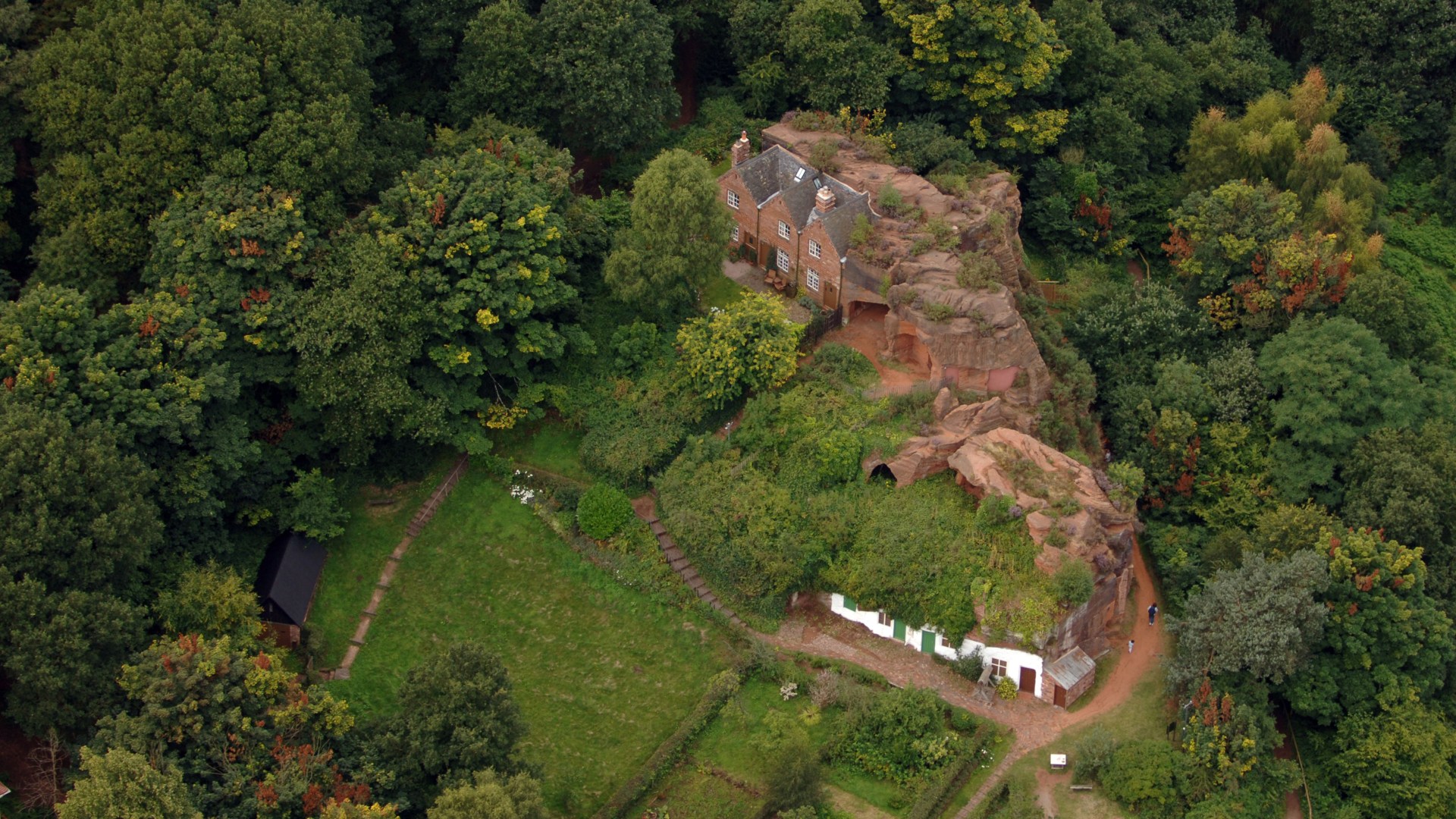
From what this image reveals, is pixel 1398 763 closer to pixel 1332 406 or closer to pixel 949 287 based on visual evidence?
pixel 1332 406

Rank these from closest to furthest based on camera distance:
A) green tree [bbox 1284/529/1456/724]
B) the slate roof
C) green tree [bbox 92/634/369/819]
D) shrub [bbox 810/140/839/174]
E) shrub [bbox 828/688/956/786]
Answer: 1. green tree [bbox 92/634/369/819]
2. shrub [bbox 828/688/956/786]
3. green tree [bbox 1284/529/1456/724]
4. the slate roof
5. shrub [bbox 810/140/839/174]

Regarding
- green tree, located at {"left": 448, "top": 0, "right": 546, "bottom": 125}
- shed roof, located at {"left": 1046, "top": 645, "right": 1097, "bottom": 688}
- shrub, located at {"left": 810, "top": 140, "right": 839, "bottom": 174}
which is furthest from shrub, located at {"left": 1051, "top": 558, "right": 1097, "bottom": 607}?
green tree, located at {"left": 448, "top": 0, "right": 546, "bottom": 125}

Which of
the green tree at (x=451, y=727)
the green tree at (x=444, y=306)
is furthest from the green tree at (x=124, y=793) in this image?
the green tree at (x=444, y=306)

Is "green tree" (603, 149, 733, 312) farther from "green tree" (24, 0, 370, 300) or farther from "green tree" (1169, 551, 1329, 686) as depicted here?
"green tree" (1169, 551, 1329, 686)

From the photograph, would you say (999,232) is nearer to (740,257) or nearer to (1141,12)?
(740,257)

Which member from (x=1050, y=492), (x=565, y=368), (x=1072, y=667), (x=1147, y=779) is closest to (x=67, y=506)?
(x=565, y=368)

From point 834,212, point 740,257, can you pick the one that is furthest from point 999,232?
point 740,257
